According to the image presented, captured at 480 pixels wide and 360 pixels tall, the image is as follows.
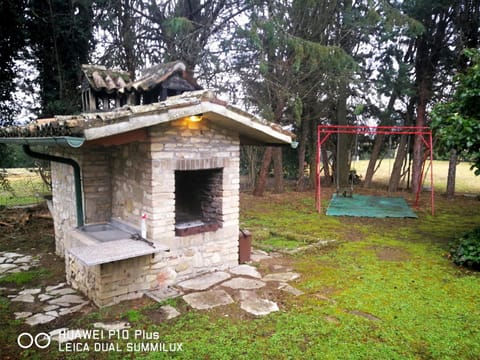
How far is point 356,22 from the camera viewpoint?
11266 millimetres

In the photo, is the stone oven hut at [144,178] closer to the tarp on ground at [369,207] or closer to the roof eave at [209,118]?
the roof eave at [209,118]

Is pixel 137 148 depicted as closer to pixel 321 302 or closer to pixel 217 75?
pixel 321 302

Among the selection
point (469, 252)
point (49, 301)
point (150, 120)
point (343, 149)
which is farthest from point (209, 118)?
point (343, 149)

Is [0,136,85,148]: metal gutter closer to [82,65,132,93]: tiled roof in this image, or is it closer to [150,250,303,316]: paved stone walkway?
[82,65,132,93]: tiled roof

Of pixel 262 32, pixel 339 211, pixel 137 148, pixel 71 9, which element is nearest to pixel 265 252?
pixel 137 148

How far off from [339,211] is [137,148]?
7.34 m

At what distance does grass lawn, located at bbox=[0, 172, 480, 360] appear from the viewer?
3.60 m

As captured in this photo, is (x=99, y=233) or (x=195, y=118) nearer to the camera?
(x=195, y=118)

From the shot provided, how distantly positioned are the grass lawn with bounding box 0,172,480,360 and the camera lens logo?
10 centimetres

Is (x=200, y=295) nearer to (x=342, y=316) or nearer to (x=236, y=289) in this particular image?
(x=236, y=289)

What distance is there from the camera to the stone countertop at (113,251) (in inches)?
162

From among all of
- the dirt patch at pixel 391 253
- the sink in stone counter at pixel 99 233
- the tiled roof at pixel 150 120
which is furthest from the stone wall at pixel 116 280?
the dirt patch at pixel 391 253

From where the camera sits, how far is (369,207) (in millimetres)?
11023

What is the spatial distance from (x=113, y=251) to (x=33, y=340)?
1282 millimetres
